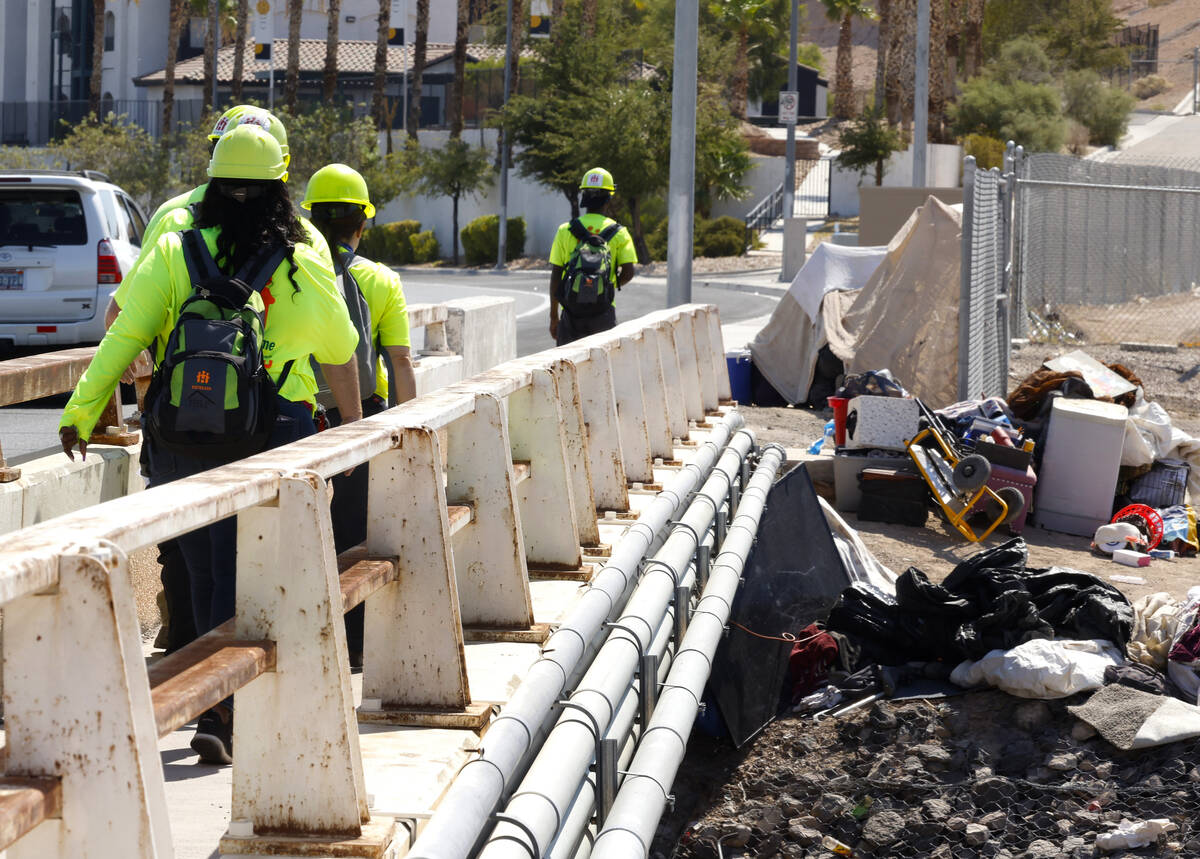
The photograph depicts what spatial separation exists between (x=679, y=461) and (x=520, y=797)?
15.1 ft

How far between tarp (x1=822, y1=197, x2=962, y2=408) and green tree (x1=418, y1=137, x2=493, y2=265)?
36.7 meters

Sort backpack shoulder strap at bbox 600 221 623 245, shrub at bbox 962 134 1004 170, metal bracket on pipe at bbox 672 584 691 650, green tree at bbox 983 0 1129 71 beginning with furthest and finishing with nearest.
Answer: green tree at bbox 983 0 1129 71, shrub at bbox 962 134 1004 170, backpack shoulder strap at bbox 600 221 623 245, metal bracket on pipe at bbox 672 584 691 650

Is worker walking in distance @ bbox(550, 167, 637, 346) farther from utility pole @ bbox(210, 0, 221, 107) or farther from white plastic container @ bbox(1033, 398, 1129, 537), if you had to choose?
utility pole @ bbox(210, 0, 221, 107)

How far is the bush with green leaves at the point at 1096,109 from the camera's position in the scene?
53.4 m

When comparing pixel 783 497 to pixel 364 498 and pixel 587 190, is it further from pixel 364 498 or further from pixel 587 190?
pixel 364 498

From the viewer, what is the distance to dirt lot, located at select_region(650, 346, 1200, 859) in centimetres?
570

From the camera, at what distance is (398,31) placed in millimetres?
72688

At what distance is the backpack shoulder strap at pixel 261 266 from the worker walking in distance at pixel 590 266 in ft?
17.3

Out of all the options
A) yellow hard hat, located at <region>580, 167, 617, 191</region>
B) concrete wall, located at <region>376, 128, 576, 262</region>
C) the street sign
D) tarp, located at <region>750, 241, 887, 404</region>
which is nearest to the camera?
yellow hard hat, located at <region>580, 167, 617, 191</region>

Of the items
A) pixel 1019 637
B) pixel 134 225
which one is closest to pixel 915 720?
pixel 1019 637

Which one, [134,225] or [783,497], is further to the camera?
[134,225]

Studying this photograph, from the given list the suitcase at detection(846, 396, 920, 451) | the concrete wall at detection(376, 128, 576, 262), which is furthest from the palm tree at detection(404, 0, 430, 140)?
the suitcase at detection(846, 396, 920, 451)

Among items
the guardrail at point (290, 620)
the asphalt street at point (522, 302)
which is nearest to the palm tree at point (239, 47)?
the asphalt street at point (522, 302)

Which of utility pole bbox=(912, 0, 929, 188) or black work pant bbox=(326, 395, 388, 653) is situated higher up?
utility pole bbox=(912, 0, 929, 188)
